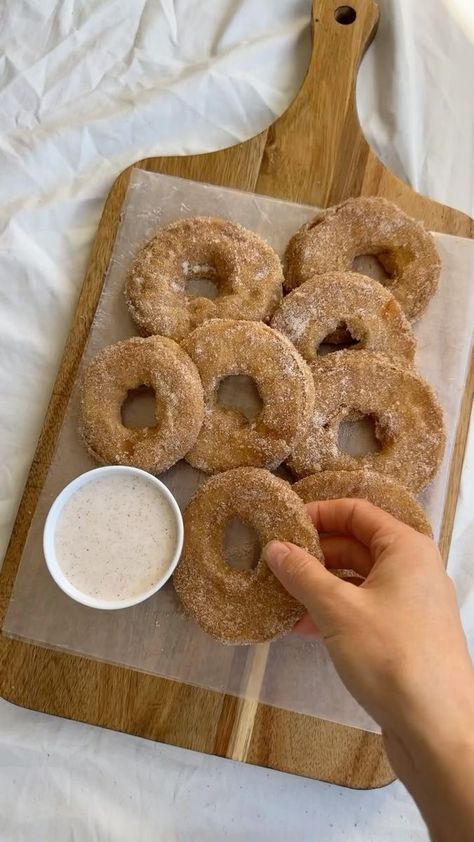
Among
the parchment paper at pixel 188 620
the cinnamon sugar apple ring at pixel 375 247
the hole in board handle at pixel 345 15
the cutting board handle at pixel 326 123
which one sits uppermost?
the hole in board handle at pixel 345 15

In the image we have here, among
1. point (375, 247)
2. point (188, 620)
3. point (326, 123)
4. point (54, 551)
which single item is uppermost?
point (326, 123)

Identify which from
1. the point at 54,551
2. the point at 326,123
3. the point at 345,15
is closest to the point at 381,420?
the point at 54,551

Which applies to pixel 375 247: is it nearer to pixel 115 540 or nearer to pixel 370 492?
pixel 370 492

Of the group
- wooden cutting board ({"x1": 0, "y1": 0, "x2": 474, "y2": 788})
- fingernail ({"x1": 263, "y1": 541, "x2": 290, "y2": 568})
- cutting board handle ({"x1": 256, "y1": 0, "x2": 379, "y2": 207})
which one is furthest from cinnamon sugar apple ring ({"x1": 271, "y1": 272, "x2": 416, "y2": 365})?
fingernail ({"x1": 263, "y1": 541, "x2": 290, "y2": 568})

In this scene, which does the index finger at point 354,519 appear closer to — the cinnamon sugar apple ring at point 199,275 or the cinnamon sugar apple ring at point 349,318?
the cinnamon sugar apple ring at point 349,318

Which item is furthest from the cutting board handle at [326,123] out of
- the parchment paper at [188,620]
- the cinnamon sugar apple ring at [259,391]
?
the cinnamon sugar apple ring at [259,391]

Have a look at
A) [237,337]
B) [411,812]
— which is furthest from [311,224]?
[411,812]
